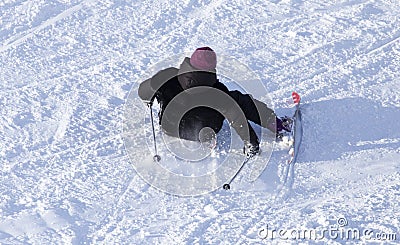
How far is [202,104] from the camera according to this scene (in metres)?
5.00

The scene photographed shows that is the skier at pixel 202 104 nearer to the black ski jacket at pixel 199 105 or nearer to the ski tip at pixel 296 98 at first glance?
the black ski jacket at pixel 199 105

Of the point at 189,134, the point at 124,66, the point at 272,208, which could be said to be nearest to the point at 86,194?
the point at 189,134

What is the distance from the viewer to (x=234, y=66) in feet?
20.1

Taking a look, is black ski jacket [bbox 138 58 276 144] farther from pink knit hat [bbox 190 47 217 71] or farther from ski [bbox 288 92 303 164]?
ski [bbox 288 92 303 164]

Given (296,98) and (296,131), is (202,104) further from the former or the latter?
(296,98)

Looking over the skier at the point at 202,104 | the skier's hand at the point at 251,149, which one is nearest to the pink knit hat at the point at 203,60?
the skier at the point at 202,104

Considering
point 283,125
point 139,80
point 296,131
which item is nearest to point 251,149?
point 283,125

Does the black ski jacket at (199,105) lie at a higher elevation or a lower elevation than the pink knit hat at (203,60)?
lower

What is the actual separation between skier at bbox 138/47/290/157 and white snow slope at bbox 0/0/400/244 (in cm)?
31

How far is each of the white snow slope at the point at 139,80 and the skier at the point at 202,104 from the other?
309 millimetres

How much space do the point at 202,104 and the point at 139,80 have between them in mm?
1252

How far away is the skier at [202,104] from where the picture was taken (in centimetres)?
494

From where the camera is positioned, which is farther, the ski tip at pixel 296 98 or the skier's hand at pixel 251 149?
the ski tip at pixel 296 98

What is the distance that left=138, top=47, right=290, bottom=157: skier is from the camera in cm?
494
